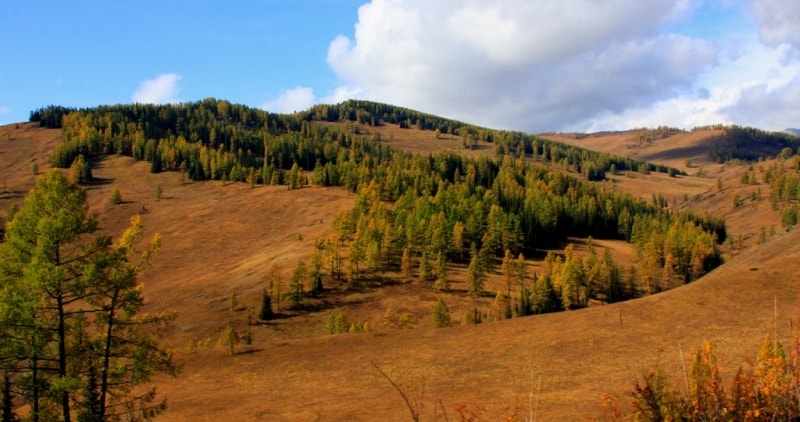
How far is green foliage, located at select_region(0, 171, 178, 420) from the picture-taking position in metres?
16.8

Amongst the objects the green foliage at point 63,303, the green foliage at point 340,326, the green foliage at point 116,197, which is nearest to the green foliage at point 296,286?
the green foliage at point 340,326

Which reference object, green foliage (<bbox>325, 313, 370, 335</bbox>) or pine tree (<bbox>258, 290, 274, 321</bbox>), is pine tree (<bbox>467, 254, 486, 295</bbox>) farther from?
pine tree (<bbox>258, 290, 274, 321</bbox>)

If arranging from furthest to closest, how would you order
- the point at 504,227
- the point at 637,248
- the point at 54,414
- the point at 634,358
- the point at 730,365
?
the point at 637,248, the point at 504,227, the point at 634,358, the point at 730,365, the point at 54,414

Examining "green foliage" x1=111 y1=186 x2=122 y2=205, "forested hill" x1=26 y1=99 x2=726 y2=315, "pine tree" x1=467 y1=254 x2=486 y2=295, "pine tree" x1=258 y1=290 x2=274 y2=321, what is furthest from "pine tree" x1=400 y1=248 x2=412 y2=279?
"green foliage" x1=111 y1=186 x2=122 y2=205

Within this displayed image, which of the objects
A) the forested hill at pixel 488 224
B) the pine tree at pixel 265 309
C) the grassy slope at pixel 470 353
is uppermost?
the forested hill at pixel 488 224

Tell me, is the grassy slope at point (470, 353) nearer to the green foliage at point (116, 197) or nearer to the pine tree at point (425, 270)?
the pine tree at point (425, 270)

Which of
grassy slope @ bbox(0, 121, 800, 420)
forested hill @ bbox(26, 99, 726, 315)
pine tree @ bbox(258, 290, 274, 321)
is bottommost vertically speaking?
pine tree @ bbox(258, 290, 274, 321)

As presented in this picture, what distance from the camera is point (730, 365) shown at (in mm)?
36781

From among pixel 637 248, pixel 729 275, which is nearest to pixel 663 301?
pixel 729 275

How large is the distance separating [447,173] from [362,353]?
144756mm

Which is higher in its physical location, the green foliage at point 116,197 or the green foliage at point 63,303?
the green foliage at point 116,197

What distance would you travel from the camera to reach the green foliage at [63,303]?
1675 centimetres

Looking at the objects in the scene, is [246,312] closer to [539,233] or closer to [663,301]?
[663,301]

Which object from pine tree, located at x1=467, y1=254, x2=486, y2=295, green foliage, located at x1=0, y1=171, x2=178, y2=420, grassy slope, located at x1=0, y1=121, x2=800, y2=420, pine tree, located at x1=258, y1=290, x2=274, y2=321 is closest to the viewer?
green foliage, located at x1=0, y1=171, x2=178, y2=420
